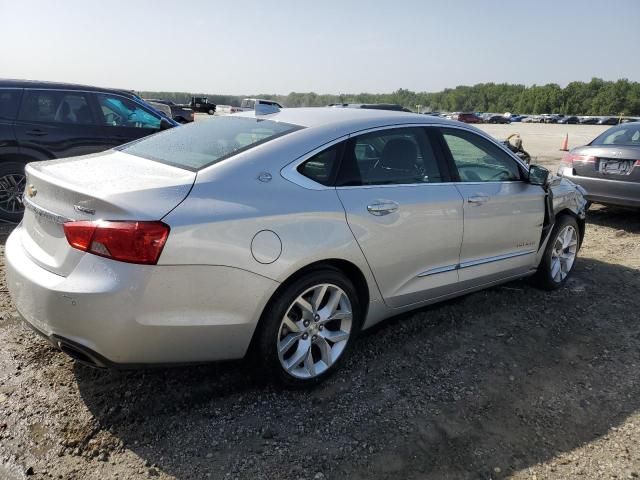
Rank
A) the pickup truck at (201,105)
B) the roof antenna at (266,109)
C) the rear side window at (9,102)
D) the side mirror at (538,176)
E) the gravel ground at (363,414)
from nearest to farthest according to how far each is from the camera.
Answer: the gravel ground at (363,414) → the roof antenna at (266,109) → the side mirror at (538,176) → the rear side window at (9,102) → the pickup truck at (201,105)

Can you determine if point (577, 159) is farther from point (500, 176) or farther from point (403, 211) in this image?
point (403, 211)

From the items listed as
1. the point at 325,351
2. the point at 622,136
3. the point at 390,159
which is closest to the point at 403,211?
the point at 390,159

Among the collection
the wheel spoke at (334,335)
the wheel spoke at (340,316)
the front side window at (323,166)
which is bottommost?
the wheel spoke at (334,335)

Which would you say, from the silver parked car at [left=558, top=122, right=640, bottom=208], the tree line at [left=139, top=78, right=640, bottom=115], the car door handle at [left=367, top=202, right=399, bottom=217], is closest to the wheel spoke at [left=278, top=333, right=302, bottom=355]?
the car door handle at [left=367, top=202, right=399, bottom=217]

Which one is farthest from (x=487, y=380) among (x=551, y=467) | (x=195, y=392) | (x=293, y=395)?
(x=195, y=392)

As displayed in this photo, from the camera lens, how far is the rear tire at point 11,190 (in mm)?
6109

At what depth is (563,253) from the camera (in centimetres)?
488

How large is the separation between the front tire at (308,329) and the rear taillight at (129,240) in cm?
70

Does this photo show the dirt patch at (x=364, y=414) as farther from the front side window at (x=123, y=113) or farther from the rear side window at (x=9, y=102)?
the front side window at (x=123, y=113)

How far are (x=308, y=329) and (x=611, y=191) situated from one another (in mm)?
6052

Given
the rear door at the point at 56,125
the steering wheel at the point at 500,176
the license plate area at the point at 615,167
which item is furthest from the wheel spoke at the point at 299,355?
the license plate area at the point at 615,167

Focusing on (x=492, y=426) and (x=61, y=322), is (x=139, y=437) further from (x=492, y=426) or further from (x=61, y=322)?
(x=492, y=426)

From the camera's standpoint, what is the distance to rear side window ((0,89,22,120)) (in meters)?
6.03

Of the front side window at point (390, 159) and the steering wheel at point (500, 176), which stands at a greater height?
the front side window at point (390, 159)
